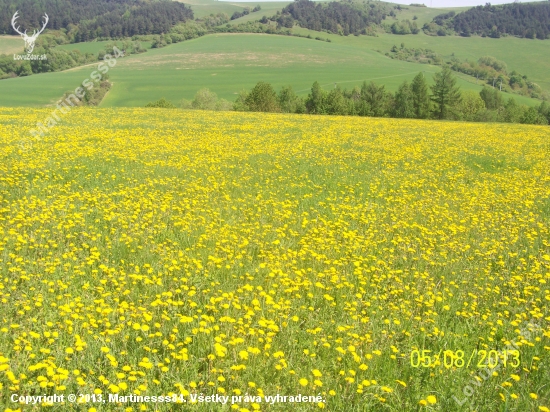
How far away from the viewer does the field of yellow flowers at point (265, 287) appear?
4.03m

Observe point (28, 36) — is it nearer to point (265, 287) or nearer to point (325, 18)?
point (265, 287)

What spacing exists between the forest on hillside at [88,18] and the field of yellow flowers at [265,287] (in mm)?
129593

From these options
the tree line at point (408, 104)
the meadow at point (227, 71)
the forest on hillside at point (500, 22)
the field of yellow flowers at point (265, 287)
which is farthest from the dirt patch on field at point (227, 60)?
the field of yellow flowers at point (265, 287)

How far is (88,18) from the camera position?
136 metres

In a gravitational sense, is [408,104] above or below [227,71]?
below

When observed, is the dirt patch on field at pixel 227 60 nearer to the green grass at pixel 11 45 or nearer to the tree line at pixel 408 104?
the green grass at pixel 11 45

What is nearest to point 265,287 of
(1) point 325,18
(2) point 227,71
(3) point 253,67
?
(2) point 227,71

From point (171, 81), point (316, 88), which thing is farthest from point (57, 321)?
point (171, 81)

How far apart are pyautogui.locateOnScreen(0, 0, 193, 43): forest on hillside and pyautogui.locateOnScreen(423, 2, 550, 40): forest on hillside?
10991cm

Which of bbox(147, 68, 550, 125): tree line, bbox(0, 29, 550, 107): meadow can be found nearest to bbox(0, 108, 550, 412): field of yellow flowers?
bbox(147, 68, 550, 125): tree line

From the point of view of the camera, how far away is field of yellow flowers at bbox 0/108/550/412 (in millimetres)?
4031

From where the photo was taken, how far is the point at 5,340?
4219 mm

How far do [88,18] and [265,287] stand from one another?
15339 centimetres

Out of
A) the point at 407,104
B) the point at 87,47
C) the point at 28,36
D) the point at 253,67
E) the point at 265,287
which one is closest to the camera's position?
the point at 265,287
